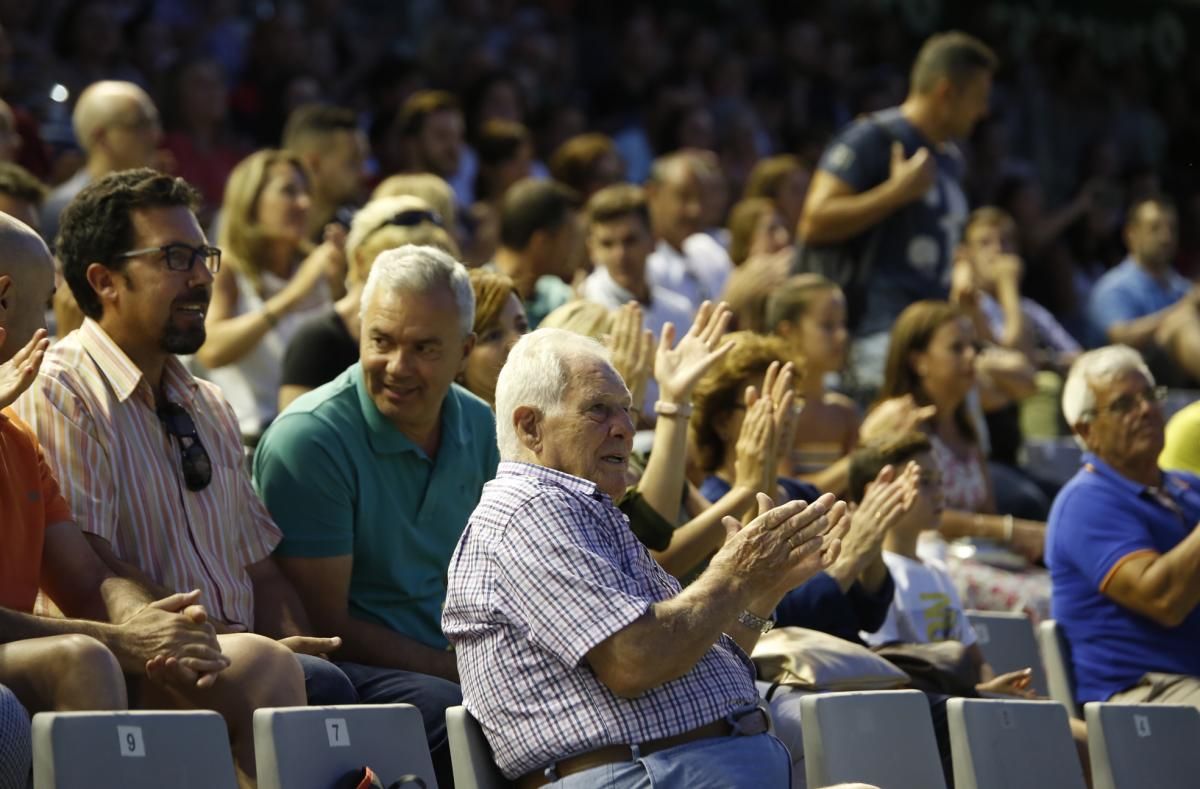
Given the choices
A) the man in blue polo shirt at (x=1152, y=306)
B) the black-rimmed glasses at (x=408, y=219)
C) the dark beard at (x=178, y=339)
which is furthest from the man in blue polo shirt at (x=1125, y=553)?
the man in blue polo shirt at (x=1152, y=306)

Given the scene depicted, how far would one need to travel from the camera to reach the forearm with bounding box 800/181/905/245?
7617mm

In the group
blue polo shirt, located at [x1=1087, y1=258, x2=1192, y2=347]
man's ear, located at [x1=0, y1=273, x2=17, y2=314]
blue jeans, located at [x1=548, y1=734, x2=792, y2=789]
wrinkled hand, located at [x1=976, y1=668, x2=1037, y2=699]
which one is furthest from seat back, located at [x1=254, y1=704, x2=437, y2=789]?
blue polo shirt, located at [x1=1087, y1=258, x2=1192, y2=347]

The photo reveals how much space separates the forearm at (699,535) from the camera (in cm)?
469

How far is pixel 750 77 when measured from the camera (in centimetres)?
1290

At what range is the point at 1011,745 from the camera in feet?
14.2

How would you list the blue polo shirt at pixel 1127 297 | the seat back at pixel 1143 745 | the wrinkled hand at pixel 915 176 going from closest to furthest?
the seat back at pixel 1143 745
the wrinkled hand at pixel 915 176
the blue polo shirt at pixel 1127 297

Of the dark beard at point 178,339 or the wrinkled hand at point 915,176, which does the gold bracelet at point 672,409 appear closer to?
the dark beard at point 178,339

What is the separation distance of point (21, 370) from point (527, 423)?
38.5 inches

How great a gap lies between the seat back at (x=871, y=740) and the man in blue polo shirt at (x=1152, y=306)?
6.26m

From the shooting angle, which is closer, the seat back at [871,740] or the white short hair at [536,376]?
the white short hair at [536,376]

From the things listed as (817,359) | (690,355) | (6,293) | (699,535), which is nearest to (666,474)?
(699,535)

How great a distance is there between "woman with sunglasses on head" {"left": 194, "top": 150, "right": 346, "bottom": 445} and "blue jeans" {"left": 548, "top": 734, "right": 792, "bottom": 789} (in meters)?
3.04

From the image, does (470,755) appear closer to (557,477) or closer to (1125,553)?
(557,477)

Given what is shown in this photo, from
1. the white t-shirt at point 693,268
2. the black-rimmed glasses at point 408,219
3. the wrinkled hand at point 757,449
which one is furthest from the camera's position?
the white t-shirt at point 693,268
